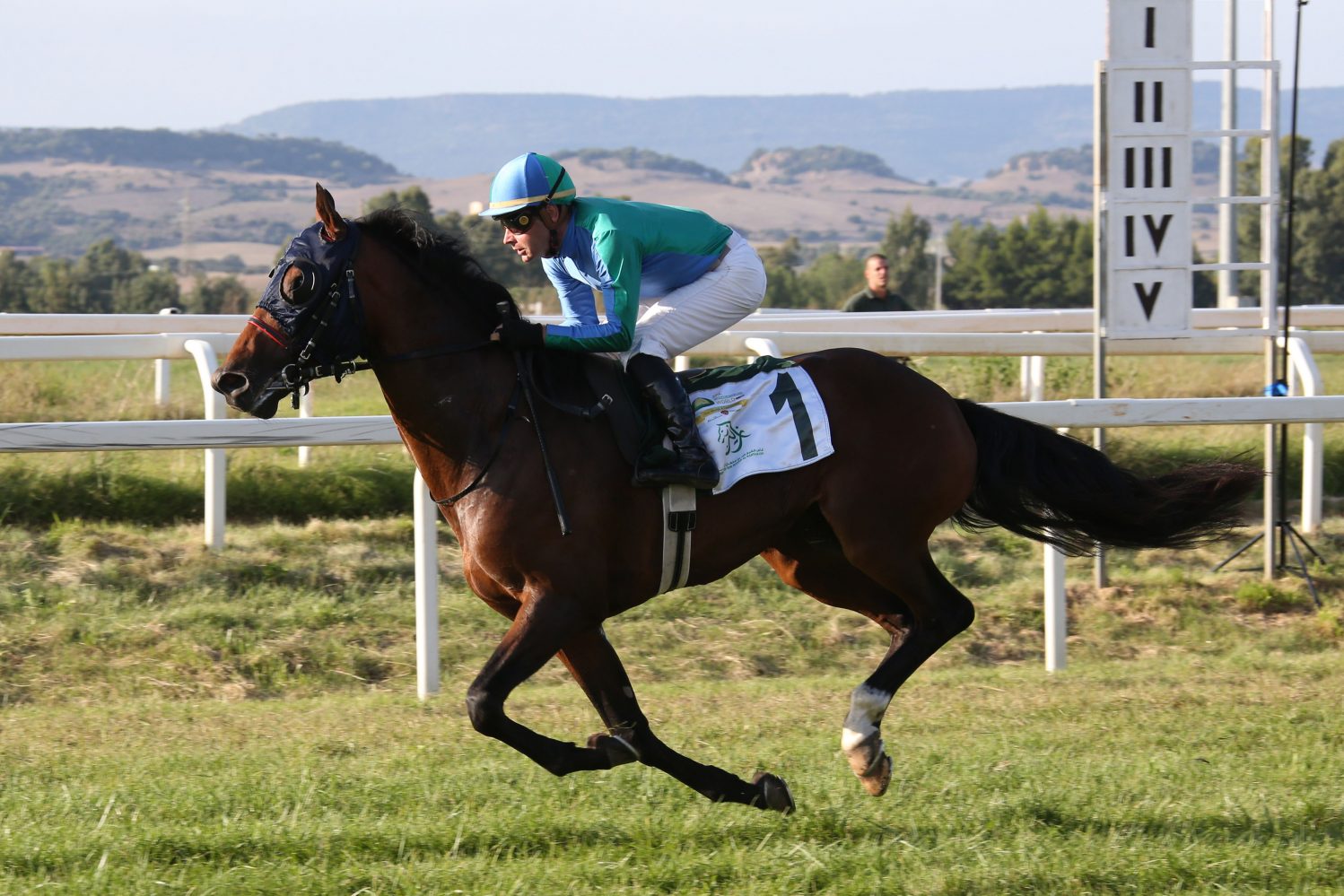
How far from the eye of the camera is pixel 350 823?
13.4ft

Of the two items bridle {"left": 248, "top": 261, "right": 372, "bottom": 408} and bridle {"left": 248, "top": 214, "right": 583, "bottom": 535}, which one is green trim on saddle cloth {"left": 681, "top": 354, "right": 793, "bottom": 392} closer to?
bridle {"left": 248, "top": 214, "right": 583, "bottom": 535}

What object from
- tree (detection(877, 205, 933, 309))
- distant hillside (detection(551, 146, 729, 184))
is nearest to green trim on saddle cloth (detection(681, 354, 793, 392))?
tree (detection(877, 205, 933, 309))

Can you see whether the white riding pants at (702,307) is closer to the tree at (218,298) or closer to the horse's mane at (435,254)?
the horse's mane at (435,254)

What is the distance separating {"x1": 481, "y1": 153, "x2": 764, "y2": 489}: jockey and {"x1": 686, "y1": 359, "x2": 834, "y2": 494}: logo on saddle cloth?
0.10m

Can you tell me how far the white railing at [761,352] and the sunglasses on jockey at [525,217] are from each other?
1.58m

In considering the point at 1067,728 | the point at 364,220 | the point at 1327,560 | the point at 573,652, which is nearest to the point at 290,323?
the point at 364,220

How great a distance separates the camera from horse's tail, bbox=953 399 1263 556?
195 inches

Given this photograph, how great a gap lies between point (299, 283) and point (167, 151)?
178 metres

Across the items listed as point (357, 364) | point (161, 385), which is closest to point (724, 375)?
point (357, 364)

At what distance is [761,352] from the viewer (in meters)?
7.25

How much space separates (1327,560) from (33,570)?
611 cm

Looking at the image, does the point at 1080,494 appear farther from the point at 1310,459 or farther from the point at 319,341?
the point at 1310,459

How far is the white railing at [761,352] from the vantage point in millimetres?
5629

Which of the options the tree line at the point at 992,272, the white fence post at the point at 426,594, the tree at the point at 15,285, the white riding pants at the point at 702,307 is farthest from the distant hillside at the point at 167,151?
the white riding pants at the point at 702,307
